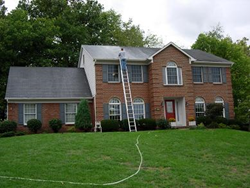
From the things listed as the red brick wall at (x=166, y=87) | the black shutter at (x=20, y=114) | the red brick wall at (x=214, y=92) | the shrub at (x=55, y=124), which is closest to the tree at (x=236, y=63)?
the red brick wall at (x=214, y=92)

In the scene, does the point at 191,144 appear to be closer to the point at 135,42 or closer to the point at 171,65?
the point at 171,65

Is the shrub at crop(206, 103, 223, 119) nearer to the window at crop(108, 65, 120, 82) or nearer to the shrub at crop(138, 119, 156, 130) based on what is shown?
the shrub at crop(138, 119, 156, 130)

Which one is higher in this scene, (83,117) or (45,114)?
(45,114)

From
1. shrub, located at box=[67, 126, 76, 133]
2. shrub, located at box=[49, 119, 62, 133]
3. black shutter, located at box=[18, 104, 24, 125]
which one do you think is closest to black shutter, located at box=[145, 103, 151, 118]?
shrub, located at box=[67, 126, 76, 133]

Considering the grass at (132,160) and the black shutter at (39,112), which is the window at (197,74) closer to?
the grass at (132,160)

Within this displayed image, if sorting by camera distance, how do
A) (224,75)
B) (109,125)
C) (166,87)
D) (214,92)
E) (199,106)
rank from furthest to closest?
(224,75)
(214,92)
(199,106)
(166,87)
(109,125)

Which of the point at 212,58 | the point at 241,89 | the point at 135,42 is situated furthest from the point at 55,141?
the point at 135,42

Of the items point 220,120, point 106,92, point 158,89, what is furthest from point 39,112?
point 220,120

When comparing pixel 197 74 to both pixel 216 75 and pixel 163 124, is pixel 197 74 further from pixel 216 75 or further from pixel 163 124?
pixel 163 124

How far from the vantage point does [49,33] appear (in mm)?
29469

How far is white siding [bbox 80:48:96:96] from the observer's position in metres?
22.0

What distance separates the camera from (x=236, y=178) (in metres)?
9.42

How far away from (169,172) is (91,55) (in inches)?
554

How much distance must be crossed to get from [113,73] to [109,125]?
13.8 feet
